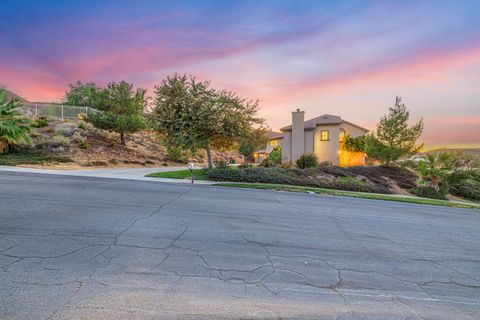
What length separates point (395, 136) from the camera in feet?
77.2

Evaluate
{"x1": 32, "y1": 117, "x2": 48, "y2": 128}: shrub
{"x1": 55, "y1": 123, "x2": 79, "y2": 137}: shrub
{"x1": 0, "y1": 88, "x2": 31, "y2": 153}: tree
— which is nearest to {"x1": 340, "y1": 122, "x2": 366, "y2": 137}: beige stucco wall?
{"x1": 55, "y1": 123, "x2": 79, "y2": 137}: shrub

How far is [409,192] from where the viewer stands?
20.2 meters

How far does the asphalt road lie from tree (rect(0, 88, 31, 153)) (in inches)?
641

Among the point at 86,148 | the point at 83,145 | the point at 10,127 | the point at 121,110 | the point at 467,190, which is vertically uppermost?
the point at 121,110

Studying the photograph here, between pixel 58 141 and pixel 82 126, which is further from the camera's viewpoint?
pixel 82 126

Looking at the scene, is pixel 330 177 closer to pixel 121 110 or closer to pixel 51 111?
pixel 121 110

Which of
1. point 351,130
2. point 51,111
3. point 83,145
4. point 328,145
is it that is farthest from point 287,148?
point 51,111

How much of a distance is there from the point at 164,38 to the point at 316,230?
20.1 m

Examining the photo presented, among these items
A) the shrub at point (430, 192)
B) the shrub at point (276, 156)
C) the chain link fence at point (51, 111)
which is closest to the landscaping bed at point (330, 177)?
the shrub at point (430, 192)

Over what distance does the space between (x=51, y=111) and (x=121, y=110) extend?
10424 millimetres

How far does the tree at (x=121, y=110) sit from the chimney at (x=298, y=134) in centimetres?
1772

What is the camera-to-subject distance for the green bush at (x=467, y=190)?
21.0 meters

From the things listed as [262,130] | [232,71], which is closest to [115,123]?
[232,71]

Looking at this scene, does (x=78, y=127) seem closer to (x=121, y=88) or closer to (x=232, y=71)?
(x=121, y=88)
